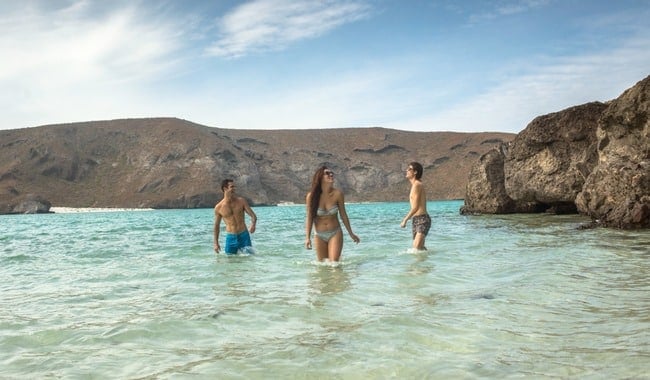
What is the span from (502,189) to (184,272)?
24668 millimetres

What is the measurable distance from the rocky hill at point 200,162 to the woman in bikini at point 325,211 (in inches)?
3322

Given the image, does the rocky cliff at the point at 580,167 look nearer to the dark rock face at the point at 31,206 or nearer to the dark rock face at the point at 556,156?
the dark rock face at the point at 556,156

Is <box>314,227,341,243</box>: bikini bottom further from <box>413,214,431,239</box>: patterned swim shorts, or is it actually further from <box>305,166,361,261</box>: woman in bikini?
<box>413,214,431,239</box>: patterned swim shorts

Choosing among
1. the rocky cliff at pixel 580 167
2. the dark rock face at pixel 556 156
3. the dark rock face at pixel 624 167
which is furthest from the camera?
the dark rock face at pixel 556 156

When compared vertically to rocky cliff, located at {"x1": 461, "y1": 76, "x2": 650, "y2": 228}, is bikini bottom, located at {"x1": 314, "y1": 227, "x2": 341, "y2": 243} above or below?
below

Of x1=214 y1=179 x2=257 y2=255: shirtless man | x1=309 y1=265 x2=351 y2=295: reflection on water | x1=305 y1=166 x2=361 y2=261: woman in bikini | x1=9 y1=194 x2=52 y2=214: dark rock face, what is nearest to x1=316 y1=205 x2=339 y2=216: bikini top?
x1=305 y1=166 x2=361 y2=261: woman in bikini

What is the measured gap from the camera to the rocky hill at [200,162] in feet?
322

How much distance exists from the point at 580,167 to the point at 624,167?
7.17 meters

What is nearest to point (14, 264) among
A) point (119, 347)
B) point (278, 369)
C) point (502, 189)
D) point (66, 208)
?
point (119, 347)

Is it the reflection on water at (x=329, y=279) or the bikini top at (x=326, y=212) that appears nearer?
the reflection on water at (x=329, y=279)

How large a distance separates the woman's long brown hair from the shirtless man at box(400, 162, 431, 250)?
86.1 inches

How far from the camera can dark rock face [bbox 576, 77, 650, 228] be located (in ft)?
48.3

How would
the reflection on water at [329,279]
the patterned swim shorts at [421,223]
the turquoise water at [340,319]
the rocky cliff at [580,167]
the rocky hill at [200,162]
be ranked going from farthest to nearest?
the rocky hill at [200,162] → the rocky cliff at [580,167] → the patterned swim shorts at [421,223] → the reflection on water at [329,279] → the turquoise water at [340,319]

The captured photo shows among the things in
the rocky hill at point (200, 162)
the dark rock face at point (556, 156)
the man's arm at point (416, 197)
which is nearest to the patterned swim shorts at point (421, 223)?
the man's arm at point (416, 197)
